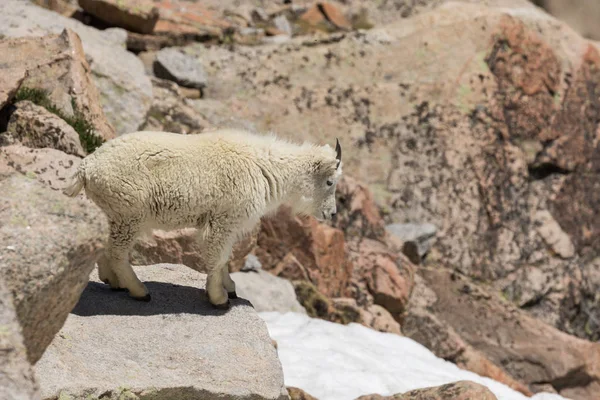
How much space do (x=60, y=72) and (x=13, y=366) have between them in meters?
8.64

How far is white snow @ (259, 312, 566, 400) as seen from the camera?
987 centimetres

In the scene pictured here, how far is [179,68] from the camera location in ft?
58.6

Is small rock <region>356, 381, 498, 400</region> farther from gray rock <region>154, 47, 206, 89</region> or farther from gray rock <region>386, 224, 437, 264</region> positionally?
gray rock <region>154, 47, 206, 89</region>

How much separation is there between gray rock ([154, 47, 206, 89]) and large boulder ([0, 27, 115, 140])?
16.8ft

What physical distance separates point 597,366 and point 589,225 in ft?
15.7

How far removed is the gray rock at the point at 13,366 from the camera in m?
3.91

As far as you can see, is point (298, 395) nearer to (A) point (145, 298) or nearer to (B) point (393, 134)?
(A) point (145, 298)

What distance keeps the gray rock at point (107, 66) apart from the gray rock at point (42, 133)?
7.74ft

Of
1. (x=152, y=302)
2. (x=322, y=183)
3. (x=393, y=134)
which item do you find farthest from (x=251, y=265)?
(x=393, y=134)

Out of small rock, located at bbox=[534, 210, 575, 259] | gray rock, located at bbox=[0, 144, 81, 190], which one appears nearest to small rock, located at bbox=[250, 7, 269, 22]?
small rock, located at bbox=[534, 210, 575, 259]

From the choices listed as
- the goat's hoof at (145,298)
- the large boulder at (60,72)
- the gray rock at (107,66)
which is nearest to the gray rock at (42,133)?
the large boulder at (60,72)

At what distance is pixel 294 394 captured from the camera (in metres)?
8.95

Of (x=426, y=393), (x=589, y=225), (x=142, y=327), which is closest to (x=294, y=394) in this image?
(x=426, y=393)

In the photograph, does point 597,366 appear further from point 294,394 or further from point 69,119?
point 69,119
